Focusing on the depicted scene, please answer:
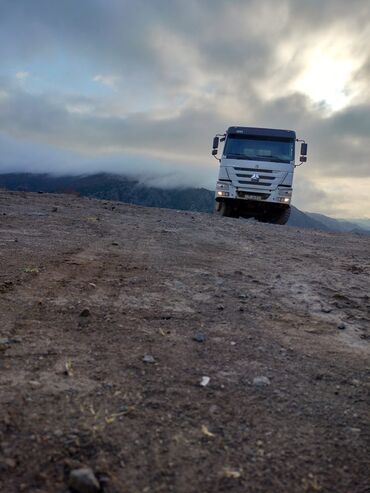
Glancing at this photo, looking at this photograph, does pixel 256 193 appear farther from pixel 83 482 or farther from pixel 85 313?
pixel 83 482

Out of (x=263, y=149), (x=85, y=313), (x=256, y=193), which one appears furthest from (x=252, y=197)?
(x=85, y=313)

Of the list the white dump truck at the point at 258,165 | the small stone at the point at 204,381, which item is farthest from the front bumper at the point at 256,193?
the small stone at the point at 204,381

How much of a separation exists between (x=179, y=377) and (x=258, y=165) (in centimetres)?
Result: 1375

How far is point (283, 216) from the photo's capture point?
17328mm

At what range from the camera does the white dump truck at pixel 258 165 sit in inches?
615

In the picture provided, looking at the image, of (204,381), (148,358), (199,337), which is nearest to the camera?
→ (204,381)

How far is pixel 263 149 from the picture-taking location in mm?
15789

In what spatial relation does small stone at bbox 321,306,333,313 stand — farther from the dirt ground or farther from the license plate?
the license plate

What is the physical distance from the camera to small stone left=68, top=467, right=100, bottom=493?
5.56ft

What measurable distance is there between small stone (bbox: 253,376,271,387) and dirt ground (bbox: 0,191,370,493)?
13 mm

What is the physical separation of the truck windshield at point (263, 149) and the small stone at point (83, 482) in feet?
48.8

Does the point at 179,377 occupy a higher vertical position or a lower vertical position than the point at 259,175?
lower

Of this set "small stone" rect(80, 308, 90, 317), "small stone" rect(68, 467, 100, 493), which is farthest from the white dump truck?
"small stone" rect(68, 467, 100, 493)

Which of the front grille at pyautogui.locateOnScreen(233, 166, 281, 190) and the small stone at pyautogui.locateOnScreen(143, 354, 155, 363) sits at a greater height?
the front grille at pyautogui.locateOnScreen(233, 166, 281, 190)
